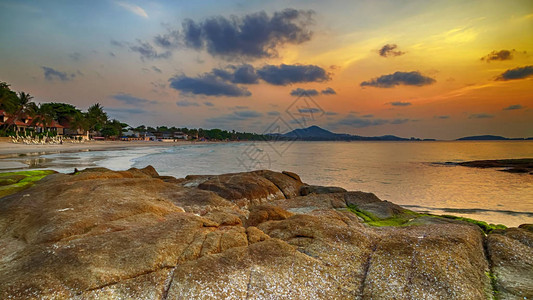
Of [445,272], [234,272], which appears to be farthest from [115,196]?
[445,272]

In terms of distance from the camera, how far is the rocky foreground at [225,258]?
5.06 m

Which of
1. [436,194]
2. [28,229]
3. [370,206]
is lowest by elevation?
[436,194]

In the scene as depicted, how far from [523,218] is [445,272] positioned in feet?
60.6

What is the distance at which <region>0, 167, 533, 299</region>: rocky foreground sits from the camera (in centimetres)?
506

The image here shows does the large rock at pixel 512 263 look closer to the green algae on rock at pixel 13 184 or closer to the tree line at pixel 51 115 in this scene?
the green algae on rock at pixel 13 184

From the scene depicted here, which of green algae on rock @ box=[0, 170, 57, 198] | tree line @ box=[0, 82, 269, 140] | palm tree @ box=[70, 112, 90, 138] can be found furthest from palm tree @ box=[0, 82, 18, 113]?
green algae on rock @ box=[0, 170, 57, 198]

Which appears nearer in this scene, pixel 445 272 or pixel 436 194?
pixel 445 272

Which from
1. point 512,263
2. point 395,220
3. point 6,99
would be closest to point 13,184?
point 395,220

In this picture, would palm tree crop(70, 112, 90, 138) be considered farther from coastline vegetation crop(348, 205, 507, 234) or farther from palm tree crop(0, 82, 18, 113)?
coastline vegetation crop(348, 205, 507, 234)

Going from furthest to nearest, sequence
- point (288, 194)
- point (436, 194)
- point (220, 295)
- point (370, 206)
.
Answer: point (436, 194), point (288, 194), point (370, 206), point (220, 295)

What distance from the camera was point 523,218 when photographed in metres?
17.9

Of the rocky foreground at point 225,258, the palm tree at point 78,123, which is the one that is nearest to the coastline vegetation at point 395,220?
the rocky foreground at point 225,258

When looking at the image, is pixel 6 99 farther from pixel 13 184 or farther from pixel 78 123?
pixel 13 184

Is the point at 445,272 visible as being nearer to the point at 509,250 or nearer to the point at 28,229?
the point at 509,250
